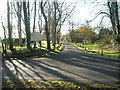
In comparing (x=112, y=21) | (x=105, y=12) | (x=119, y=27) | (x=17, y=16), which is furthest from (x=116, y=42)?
(x=17, y=16)

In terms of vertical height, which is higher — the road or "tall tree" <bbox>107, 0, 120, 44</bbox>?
"tall tree" <bbox>107, 0, 120, 44</bbox>

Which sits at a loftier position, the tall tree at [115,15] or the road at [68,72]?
the tall tree at [115,15]

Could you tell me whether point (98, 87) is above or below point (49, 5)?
below

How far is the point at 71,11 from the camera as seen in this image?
28.5m

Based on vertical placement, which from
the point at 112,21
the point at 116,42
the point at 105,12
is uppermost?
the point at 105,12

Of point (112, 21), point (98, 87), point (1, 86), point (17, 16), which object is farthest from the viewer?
point (17, 16)

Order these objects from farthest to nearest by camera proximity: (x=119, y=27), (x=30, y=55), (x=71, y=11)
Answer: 1. (x=71, y=11)
2. (x=119, y=27)
3. (x=30, y=55)

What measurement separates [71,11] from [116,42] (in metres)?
14.4

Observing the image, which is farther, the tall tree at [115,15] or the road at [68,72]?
the tall tree at [115,15]

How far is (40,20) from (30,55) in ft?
53.5

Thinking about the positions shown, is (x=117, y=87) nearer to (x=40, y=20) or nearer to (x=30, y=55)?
(x=30, y=55)

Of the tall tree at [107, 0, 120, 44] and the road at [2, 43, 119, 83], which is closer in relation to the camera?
the road at [2, 43, 119, 83]

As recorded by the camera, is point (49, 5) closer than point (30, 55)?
No

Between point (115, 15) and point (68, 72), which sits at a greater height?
point (115, 15)
